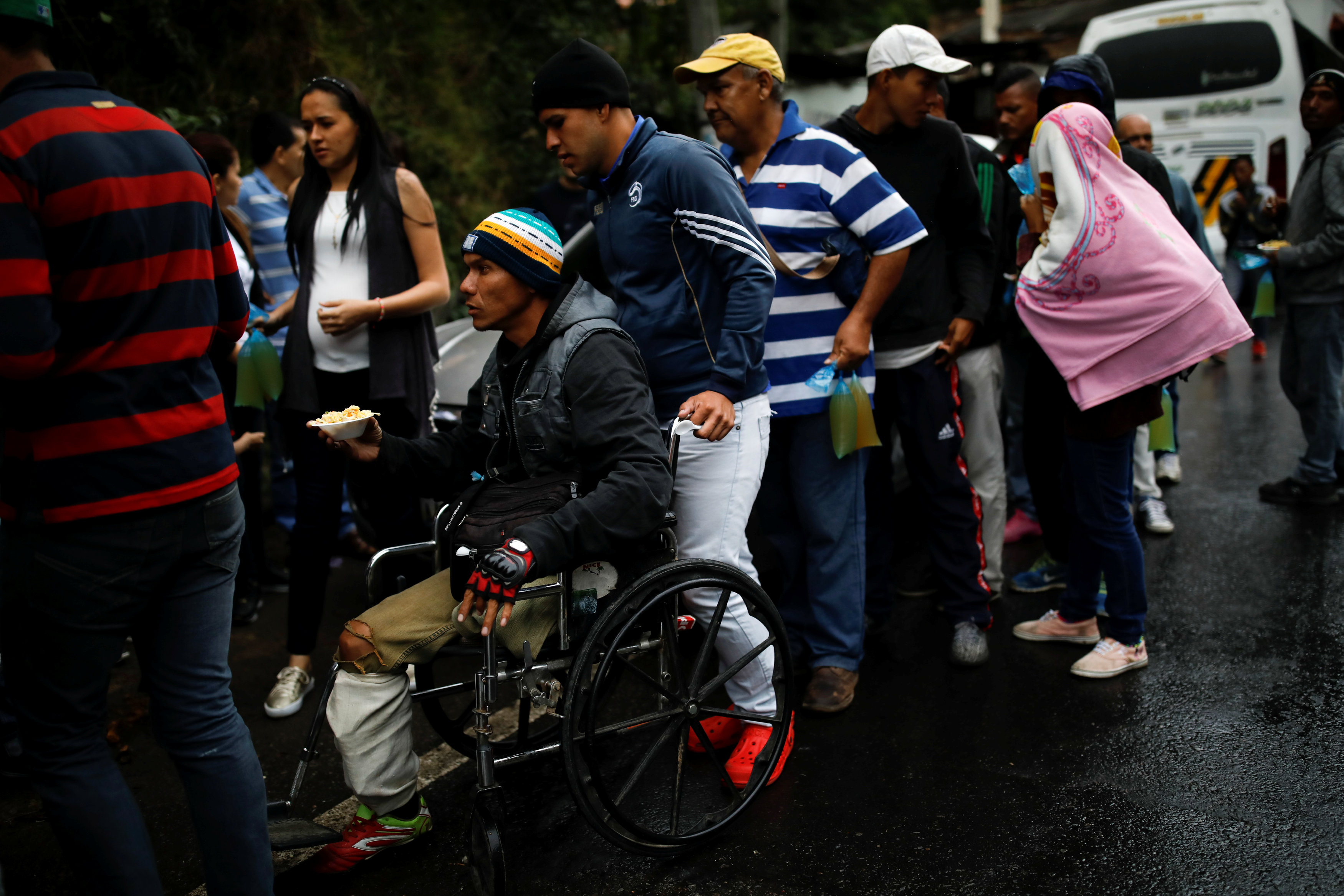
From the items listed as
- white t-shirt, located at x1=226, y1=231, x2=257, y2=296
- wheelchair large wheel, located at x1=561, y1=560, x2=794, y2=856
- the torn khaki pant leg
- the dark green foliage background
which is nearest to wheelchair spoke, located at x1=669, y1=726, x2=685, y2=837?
wheelchair large wheel, located at x1=561, y1=560, x2=794, y2=856

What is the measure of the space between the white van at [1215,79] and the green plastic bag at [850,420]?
7.96 m

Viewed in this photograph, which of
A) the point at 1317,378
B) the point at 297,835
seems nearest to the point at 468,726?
the point at 297,835

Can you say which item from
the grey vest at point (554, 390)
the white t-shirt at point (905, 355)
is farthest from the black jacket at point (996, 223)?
the grey vest at point (554, 390)

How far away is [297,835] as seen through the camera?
2.74 meters

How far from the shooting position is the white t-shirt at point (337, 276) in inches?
150

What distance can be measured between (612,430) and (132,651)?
2862mm

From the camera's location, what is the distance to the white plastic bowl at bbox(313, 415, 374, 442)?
8.66ft

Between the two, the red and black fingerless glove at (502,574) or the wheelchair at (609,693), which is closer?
the red and black fingerless glove at (502,574)

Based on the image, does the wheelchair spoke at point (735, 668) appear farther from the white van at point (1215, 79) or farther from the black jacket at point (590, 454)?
the white van at point (1215, 79)

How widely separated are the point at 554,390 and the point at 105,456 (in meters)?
1.04

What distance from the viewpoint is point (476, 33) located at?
10.6 m

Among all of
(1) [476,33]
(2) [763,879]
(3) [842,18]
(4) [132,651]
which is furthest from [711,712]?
(3) [842,18]

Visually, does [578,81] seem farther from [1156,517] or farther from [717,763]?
[1156,517]

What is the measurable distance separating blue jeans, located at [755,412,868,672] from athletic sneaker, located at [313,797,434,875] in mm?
1531
